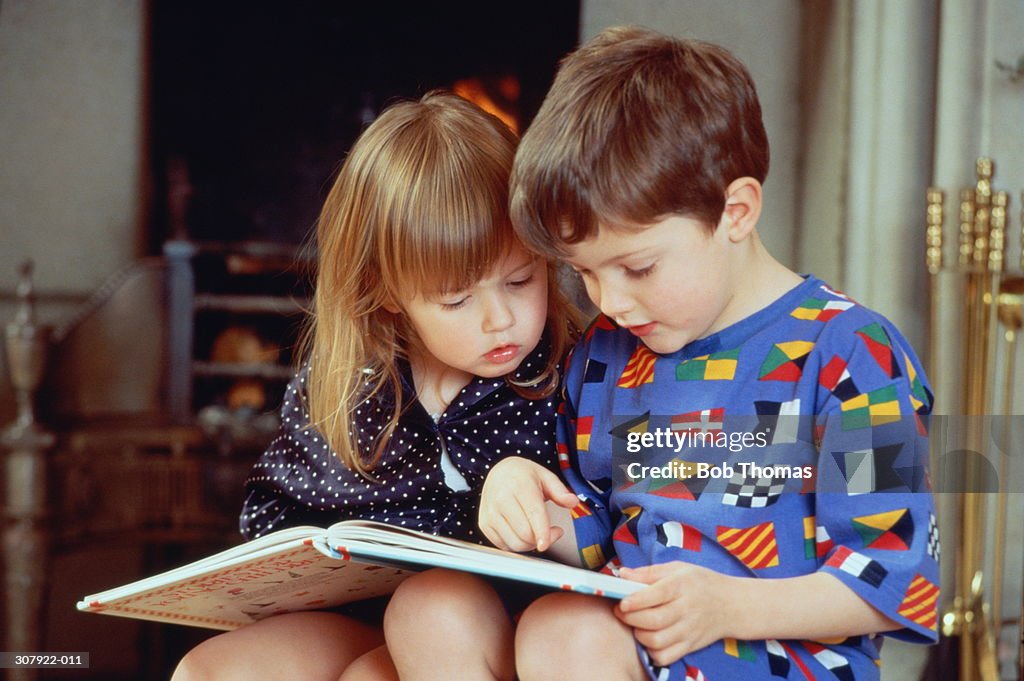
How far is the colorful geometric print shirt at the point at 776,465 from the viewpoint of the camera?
800 millimetres

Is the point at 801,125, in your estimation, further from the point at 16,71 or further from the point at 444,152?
the point at 16,71

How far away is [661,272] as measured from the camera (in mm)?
875

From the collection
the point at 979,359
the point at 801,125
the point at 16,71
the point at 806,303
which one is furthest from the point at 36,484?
the point at 806,303

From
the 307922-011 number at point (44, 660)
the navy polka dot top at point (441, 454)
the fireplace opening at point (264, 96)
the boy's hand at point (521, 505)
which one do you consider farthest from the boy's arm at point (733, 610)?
the fireplace opening at point (264, 96)

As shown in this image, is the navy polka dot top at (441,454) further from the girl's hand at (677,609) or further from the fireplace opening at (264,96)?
the fireplace opening at (264,96)

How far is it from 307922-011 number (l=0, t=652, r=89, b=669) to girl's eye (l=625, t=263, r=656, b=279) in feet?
5.01

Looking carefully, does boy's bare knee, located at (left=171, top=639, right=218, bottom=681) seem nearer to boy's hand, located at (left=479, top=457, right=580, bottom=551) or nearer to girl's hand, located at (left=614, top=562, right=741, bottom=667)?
boy's hand, located at (left=479, top=457, right=580, bottom=551)

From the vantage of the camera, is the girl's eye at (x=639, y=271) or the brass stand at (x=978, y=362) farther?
the brass stand at (x=978, y=362)

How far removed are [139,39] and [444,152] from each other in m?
3.25

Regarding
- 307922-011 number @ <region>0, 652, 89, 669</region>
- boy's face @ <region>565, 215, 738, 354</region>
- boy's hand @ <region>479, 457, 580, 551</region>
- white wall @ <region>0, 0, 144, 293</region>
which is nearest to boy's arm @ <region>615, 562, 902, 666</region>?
boy's hand @ <region>479, 457, 580, 551</region>

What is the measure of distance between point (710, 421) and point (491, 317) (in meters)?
0.22

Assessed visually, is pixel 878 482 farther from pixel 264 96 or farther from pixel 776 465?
pixel 264 96

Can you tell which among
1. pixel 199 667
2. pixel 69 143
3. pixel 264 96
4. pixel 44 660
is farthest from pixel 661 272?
pixel 69 143

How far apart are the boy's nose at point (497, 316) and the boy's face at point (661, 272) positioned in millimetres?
103
